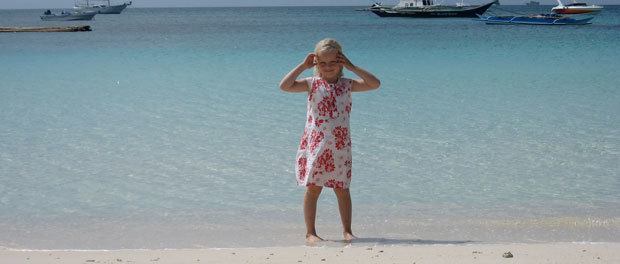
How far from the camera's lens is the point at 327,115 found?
15.3 ft

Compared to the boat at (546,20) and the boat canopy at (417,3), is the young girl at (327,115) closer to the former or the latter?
the boat at (546,20)

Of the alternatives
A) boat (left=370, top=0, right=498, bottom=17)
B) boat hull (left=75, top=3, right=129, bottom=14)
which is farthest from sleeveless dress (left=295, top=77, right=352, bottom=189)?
boat hull (left=75, top=3, right=129, bottom=14)

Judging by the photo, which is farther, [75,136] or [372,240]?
[75,136]

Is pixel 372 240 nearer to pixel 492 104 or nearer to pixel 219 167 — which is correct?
pixel 219 167

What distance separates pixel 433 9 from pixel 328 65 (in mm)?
65718

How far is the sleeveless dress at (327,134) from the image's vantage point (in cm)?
465

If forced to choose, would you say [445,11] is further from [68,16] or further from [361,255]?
[361,255]

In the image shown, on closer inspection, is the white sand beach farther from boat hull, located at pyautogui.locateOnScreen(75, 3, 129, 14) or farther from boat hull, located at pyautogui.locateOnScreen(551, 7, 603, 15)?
boat hull, located at pyautogui.locateOnScreen(75, 3, 129, 14)

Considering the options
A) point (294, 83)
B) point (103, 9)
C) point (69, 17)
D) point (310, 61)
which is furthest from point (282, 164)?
point (103, 9)

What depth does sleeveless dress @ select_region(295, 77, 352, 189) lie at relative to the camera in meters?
4.65

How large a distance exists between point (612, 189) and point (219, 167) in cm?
319

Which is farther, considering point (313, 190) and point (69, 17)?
point (69, 17)

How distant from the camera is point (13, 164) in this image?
7.85 meters

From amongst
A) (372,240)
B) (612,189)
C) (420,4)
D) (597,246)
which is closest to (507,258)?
(597,246)
